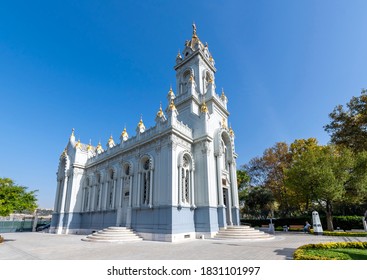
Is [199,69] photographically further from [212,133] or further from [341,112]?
[341,112]

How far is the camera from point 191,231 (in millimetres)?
17141

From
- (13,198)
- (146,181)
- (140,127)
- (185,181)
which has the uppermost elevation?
(140,127)

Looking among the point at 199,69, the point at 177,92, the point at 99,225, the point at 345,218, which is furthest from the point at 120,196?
the point at 345,218

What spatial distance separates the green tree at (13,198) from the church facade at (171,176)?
711 centimetres

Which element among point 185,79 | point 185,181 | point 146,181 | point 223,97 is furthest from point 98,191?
point 223,97

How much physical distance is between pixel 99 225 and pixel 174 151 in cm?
1282

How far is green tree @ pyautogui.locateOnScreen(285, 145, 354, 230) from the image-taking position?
66.2 ft

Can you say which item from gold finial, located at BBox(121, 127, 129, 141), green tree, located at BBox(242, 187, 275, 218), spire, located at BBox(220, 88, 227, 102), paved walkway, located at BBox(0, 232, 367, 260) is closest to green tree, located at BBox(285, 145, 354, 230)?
paved walkway, located at BBox(0, 232, 367, 260)

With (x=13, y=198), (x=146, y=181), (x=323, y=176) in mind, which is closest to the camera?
(x=13, y=198)

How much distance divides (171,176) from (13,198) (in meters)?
11.7

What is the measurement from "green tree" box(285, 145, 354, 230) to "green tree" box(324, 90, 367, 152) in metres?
3.94

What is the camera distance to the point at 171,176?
16578 mm

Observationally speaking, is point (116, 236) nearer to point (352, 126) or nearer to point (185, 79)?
point (185, 79)

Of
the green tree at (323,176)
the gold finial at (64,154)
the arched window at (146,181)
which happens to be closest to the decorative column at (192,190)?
the arched window at (146,181)
